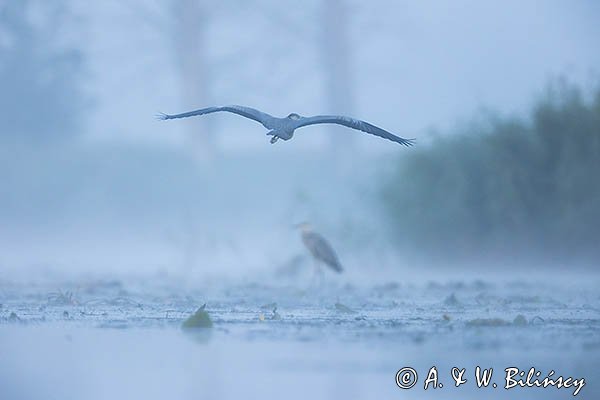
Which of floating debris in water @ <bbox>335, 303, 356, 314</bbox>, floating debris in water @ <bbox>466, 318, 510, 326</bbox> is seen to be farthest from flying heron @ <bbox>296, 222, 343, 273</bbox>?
floating debris in water @ <bbox>466, 318, 510, 326</bbox>

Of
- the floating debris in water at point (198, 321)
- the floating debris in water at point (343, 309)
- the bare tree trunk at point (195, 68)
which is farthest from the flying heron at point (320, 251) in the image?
the bare tree trunk at point (195, 68)

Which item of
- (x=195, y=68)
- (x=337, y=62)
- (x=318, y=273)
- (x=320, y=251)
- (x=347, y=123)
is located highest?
(x=337, y=62)

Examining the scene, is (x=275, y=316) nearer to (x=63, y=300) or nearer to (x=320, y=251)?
(x=63, y=300)

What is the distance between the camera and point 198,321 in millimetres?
9164

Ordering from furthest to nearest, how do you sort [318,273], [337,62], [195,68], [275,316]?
1. [195,68]
2. [337,62]
3. [318,273]
4. [275,316]

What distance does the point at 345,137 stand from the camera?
27.3 meters

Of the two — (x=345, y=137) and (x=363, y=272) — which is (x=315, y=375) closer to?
(x=363, y=272)

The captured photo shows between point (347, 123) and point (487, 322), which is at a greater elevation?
point (347, 123)

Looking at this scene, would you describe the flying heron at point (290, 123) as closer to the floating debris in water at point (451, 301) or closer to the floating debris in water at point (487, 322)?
the floating debris in water at point (451, 301)

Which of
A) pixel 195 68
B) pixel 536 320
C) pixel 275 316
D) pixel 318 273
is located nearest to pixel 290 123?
pixel 275 316

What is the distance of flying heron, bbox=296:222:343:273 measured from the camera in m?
14.1

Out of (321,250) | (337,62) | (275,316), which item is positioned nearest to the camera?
(275,316)

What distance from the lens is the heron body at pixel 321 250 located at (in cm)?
1414

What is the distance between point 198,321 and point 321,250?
523 centimetres
